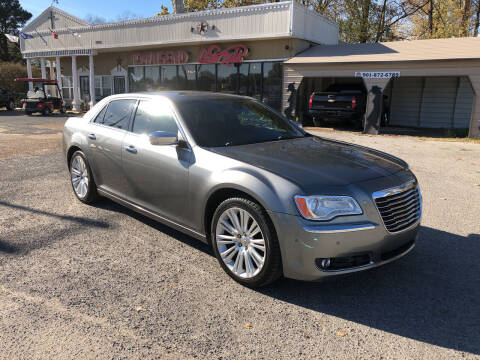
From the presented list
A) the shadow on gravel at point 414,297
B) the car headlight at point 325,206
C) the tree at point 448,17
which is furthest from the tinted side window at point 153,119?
the tree at point 448,17

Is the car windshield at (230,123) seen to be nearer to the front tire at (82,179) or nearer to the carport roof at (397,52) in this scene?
the front tire at (82,179)

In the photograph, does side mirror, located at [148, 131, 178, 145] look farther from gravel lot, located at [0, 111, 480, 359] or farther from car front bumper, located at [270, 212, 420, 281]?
car front bumper, located at [270, 212, 420, 281]

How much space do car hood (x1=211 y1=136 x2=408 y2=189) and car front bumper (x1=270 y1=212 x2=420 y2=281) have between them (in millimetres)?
334

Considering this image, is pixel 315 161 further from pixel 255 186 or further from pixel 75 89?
pixel 75 89

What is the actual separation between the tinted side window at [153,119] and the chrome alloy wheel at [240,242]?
1196 mm

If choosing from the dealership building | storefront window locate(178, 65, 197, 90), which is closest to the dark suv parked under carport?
the dealership building

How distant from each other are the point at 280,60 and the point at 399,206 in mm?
17121

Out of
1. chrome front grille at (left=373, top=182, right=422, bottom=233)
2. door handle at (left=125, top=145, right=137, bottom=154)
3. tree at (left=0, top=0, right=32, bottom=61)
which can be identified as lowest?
chrome front grille at (left=373, top=182, right=422, bottom=233)

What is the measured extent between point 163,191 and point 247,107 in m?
1.50

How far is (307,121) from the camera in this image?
19438 mm

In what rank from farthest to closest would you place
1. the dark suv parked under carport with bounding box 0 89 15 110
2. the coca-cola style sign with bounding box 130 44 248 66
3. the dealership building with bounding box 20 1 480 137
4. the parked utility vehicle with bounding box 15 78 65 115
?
the dark suv parked under carport with bounding box 0 89 15 110 → the parked utility vehicle with bounding box 15 78 65 115 → the coca-cola style sign with bounding box 130 44 248 66 → the dealership building with bounding box 20 1 480 137

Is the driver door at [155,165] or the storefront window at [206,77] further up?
the storefront window at [206,77]

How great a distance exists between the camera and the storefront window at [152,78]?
24.5 metres

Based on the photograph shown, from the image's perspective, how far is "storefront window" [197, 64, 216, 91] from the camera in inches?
861
